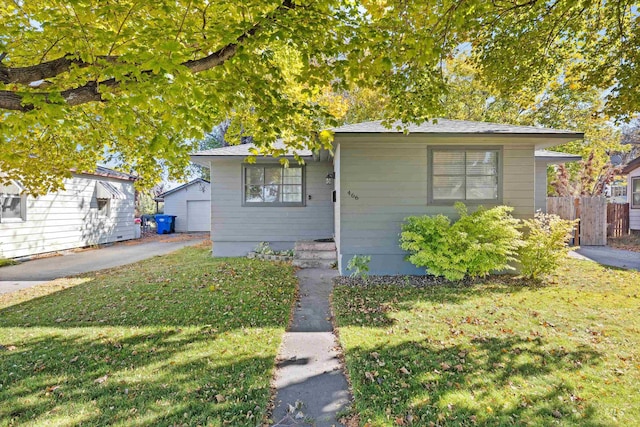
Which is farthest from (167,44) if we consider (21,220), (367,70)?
(21,220)

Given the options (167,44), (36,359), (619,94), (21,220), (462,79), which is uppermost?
(462,79)

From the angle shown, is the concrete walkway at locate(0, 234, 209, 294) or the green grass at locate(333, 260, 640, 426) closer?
the green grass at locate(333, 260, 640, 426)

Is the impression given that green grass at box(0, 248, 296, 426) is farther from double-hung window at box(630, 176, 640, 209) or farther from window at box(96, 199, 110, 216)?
double-hung window at box(630, 176, 640, 209)

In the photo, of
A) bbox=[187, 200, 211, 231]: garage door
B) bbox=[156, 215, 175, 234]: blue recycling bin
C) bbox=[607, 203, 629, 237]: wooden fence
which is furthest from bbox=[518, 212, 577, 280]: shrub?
bbox=[156, 215, 175, 234]: blue recycling bin

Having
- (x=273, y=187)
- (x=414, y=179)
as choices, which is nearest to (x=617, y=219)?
(x=414, y=179)

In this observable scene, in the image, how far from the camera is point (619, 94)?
4.95 metres

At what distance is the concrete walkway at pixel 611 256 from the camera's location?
331 inches

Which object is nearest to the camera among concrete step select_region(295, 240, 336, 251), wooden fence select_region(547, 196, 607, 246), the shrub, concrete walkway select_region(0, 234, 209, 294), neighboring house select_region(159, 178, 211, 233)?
the shrub

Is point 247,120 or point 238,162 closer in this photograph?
point 247,120

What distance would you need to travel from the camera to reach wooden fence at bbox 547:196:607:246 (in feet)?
38.1

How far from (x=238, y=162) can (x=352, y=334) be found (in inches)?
291

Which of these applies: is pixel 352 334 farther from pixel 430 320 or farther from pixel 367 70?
pixel 367 70

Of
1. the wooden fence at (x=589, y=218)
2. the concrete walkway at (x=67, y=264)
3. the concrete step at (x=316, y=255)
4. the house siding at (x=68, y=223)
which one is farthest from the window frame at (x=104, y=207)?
the wooden fence at (x=589, y=218)

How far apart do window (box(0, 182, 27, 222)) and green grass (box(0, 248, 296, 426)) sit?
5293 millimetres
